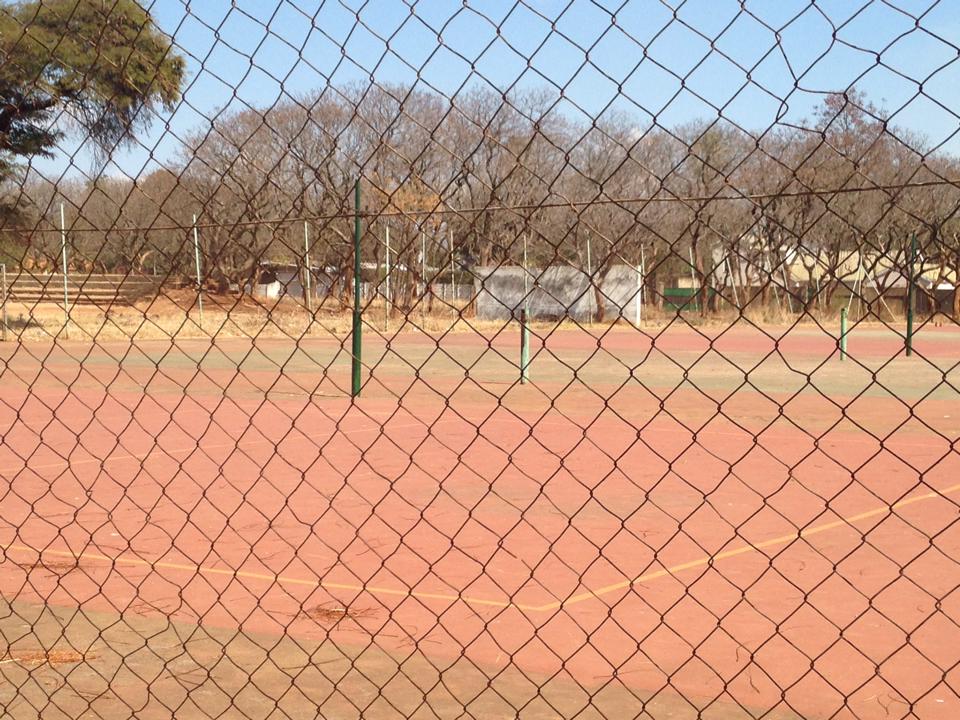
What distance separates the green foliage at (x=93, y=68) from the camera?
3.94m

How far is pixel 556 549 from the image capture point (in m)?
6.71

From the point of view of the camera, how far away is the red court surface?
461 centimetres

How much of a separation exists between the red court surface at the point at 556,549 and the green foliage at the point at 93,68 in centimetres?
92

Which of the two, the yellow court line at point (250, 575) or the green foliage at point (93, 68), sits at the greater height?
the green foliage at point (93, 68)

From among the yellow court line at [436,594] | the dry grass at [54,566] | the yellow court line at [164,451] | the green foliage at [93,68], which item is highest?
the green foliage at [93,68]

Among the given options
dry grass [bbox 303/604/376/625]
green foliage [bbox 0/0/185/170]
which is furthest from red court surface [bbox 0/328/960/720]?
green foliage [bbox 0/0/185/170]

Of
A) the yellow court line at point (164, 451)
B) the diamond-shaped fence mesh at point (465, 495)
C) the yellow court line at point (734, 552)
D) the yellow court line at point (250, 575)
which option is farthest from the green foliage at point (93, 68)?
the yellow court line at point (164, 451)

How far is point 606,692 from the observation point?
4.29 meters

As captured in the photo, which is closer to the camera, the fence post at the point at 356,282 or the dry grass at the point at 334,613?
the fence post at the point at 356,282

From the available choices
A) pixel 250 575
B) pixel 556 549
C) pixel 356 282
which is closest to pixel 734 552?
pixel 556 549

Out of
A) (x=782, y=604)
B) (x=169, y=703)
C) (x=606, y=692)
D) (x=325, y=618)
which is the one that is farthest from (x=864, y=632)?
(x=169, y=703)

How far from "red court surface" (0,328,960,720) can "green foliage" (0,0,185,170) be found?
3.02 feet

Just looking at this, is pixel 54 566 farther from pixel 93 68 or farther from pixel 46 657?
pixel 93 68

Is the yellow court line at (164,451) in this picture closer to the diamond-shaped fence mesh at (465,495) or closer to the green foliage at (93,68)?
the diamond-shaped fence mesh at (465,495)
